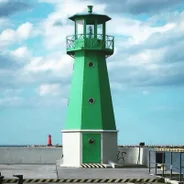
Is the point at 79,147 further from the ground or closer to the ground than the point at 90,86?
closer to the ground

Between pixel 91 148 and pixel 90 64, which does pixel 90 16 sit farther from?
pixel 91 148

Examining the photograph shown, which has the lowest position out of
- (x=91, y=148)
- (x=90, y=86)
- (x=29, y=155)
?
(x=29, y=155)

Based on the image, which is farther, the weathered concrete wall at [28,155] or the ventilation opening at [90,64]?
the weathered concrete wall at [28,155]

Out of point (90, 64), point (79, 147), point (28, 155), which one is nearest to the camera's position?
point (79, 147)

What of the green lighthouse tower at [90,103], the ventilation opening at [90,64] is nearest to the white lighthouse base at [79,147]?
the green lighthouse tower at [90,103]

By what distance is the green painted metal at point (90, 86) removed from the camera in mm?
36562

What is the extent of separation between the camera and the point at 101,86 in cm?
3712

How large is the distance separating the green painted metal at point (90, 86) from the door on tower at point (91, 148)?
0.52m

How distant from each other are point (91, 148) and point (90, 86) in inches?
143

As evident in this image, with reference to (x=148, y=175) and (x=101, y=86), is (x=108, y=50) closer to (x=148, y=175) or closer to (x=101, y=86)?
(x=101, y=86)

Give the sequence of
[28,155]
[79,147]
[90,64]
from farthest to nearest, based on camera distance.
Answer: [28,155] → [90,64] → [79,147]

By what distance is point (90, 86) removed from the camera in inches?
1455

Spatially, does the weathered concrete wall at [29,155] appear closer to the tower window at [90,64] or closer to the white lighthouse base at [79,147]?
the white lighthouse base at [79,147]

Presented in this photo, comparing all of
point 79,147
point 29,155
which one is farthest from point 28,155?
point 79,147
